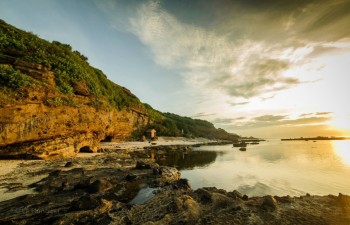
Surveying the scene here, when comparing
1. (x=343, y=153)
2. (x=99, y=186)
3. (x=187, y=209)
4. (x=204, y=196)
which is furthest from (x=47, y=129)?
(x=343, y=153)

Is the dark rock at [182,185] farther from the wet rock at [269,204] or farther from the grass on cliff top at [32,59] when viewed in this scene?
the grass on cliff top at [32,59]

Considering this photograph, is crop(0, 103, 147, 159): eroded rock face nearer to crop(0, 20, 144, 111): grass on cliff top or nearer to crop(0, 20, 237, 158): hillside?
crop(0, 20, 237, 158): hillside

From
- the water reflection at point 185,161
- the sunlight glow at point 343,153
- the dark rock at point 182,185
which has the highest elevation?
the sunlight glow at point 343,153

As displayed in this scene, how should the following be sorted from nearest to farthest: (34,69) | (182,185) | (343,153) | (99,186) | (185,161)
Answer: (99,186)
(182,185)
(34,69)
(185,161)
(343,153)

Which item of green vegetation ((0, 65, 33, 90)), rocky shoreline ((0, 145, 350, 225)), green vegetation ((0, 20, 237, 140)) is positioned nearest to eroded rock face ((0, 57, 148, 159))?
green vegetation ((0, 20, 237, 140))

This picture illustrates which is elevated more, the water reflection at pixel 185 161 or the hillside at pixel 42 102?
the hillside at pixel 42 102

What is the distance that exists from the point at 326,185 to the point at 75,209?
1788cm

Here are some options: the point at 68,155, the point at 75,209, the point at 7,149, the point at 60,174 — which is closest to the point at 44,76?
the point at 7,149

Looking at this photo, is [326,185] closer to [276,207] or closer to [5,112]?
[276,207]

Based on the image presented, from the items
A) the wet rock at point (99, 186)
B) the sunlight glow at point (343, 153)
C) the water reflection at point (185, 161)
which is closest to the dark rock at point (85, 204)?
the wet rock at point (99, 186)

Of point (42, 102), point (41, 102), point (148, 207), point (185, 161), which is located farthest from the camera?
point (185, 161)

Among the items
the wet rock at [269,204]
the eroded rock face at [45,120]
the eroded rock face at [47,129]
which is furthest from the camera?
the eroded rock face at [45,120]

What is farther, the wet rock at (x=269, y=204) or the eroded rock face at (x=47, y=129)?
the eroded rock face at (x=47, y=129)

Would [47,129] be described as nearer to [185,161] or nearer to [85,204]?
[85,204]
